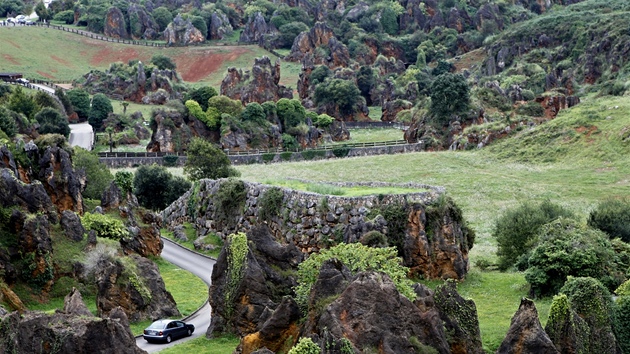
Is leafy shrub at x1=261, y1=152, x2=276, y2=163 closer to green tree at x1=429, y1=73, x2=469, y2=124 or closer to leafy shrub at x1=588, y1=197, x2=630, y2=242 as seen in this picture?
green tree at x1=429, y1=73, x2=469, y2=124

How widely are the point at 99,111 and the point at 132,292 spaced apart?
91628 millimetres

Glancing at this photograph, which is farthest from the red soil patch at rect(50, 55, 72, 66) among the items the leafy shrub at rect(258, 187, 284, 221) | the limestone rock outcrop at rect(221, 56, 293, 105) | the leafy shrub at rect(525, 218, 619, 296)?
the leafy shrub at rect(525, 218, 619, 296)

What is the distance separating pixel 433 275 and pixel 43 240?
1965 cm

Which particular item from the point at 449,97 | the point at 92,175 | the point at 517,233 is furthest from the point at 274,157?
the point at 517,233

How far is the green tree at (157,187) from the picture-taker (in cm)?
7469

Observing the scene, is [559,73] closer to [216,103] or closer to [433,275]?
[216,103]

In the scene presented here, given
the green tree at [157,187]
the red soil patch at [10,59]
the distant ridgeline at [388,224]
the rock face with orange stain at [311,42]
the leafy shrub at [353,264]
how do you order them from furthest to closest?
the rock face with orange stain at [311,42] → the red soil patch at [10,59] → the green tree at [157,187] → the distant ridgeline at [388,224] → the leafy shrub at [353,264]

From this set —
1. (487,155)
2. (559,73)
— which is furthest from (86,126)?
(559,73)

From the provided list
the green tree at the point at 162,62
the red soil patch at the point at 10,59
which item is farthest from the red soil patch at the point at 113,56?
the red soil patch at the point at 10,59

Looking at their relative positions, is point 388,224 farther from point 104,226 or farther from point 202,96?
point 202,96

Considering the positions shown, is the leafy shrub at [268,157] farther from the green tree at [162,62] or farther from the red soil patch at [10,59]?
the red soil patch at [10,59]

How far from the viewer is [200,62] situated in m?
193

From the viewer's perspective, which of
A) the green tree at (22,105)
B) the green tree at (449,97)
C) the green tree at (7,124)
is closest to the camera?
the green tree at (7,124)

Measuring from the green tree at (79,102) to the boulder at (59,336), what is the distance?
373 ft
